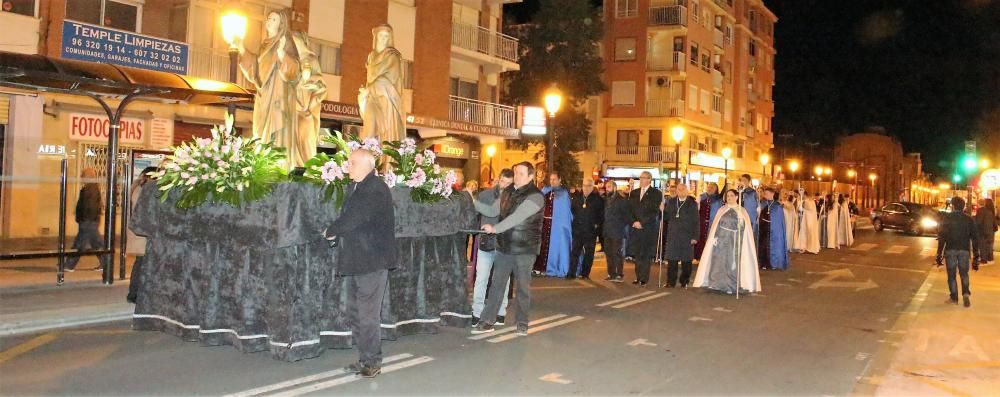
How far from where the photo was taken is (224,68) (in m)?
22.3

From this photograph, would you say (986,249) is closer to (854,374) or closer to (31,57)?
(854,374)

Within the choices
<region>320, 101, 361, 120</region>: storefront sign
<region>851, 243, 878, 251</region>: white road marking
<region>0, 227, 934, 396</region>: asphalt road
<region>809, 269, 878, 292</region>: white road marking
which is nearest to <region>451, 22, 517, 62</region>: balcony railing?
<region>320, 101, 361, 120</region>: storefront sign

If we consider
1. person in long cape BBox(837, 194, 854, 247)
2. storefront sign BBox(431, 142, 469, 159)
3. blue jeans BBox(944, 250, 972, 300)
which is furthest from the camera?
storefront sign BBox(431, 142, 469, 159)

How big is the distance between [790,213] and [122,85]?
1747 cm

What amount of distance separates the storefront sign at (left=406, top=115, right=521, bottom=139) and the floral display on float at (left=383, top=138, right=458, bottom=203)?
56.0ft

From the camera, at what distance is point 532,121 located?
30.8 metres

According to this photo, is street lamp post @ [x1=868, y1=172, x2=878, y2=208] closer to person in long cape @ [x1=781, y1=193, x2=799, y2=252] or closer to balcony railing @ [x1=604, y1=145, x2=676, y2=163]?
balcony railing @ [x1=604, y1=145, x2=676, y2=163]

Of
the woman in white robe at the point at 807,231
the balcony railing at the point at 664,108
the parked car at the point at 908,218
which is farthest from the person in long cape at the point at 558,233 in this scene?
the balcony railing at the point at 664,108

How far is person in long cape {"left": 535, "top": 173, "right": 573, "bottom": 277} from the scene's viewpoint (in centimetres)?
1432

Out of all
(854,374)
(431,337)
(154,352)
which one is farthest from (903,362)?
(154,352)

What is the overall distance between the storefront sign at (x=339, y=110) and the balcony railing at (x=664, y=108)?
Answer: 2604 cm

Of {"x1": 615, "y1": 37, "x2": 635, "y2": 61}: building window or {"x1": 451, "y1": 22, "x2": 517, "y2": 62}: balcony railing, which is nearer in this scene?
{"x1": 451, "y1": 22, "x2": 517, "y2": 62}: balcony railing

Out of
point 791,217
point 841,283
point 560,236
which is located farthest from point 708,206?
point 791,217

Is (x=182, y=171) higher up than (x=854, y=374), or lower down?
higher up
